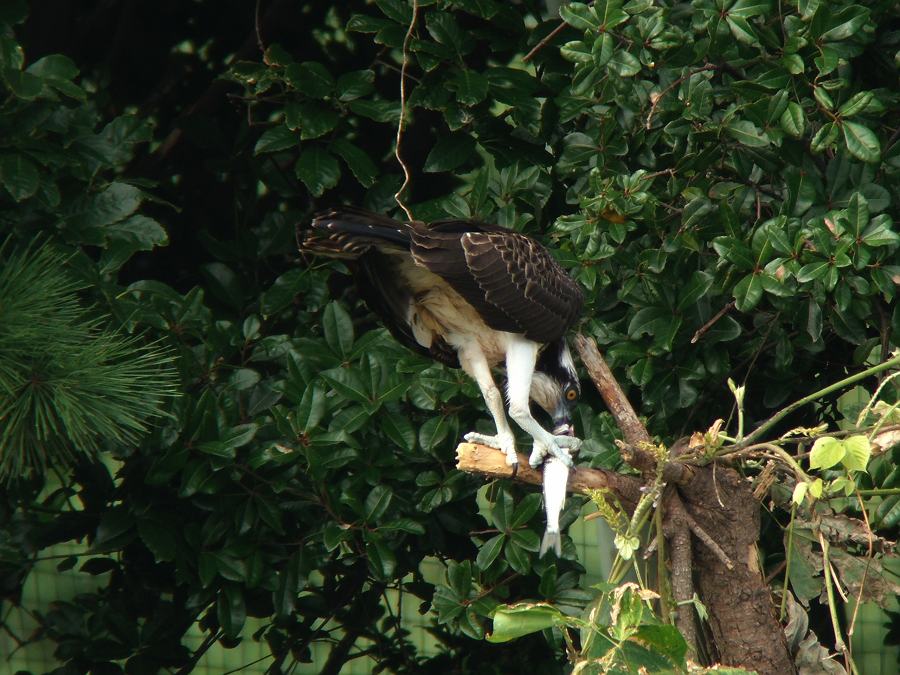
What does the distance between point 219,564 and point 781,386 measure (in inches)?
67.2

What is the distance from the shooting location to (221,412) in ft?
12.3

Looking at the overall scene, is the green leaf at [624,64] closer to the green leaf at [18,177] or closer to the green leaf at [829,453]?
the green leaf at [829,453]

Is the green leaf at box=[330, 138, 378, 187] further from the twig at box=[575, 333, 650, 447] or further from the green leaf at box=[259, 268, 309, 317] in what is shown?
the twig at box=[575, 333, 650, 447]

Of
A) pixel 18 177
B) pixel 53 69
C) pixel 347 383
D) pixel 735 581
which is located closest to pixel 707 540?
pixel 735 581

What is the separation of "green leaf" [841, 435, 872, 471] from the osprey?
2.59 ft

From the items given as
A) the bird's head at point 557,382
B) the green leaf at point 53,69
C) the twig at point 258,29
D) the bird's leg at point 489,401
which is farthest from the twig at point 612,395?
the green leaf at point 53,69

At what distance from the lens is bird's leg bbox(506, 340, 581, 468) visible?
325 centimetres

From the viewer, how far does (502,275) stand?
10.2ft

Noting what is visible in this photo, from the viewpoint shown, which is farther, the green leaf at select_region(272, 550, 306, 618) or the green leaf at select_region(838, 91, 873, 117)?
the green leaf at select_region(272, 550, 306, 618)


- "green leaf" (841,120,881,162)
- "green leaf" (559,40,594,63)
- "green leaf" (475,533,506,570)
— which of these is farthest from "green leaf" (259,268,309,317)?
"green leaf" (841,120,881,162)

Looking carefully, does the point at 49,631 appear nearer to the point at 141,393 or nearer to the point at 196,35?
the point at 141,393

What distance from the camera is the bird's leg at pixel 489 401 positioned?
10.6 ft

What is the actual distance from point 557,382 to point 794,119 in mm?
907

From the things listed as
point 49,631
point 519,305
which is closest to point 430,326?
Result: point 519,305
